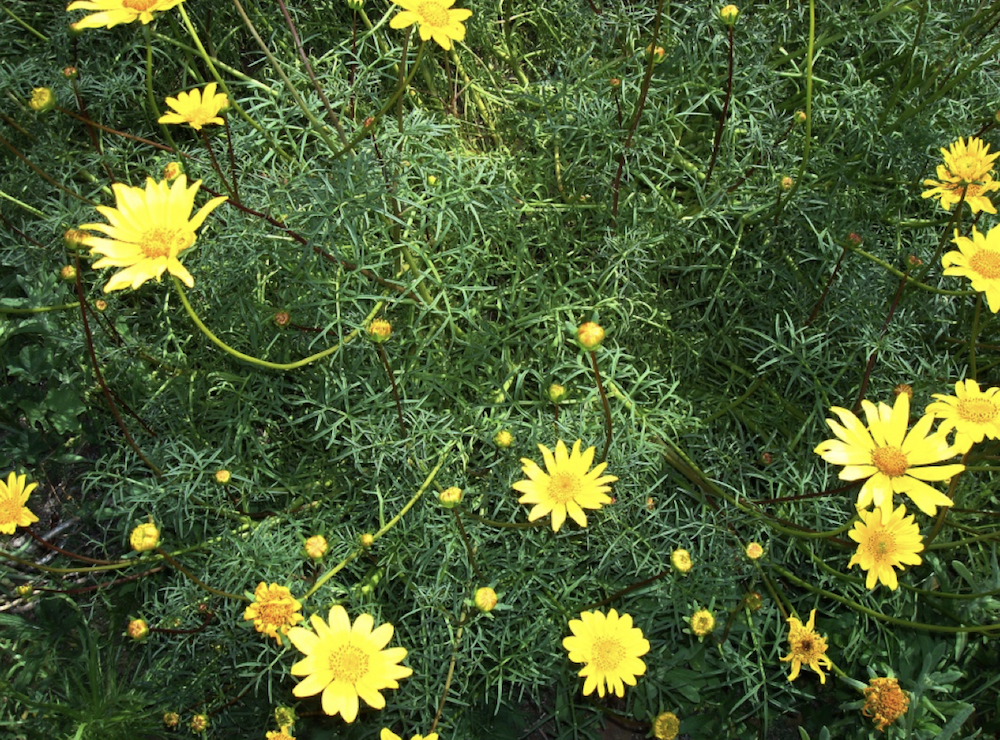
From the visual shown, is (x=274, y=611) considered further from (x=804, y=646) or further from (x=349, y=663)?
(x=804, y=646)

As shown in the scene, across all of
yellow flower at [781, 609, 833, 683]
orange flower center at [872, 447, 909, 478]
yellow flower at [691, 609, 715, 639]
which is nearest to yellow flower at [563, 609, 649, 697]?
yellow flower at [691, 609, 715, 639]

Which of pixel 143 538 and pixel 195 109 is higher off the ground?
pixel 195 109

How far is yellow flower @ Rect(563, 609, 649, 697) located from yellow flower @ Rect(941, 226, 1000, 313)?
98cm

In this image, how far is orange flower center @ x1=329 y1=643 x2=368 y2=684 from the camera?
53.7 inches

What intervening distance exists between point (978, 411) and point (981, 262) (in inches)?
12.6

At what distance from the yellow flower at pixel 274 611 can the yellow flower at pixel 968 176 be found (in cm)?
162

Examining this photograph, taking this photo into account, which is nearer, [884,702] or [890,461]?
[890,461]

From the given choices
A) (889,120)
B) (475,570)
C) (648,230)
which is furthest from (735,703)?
(889,120)

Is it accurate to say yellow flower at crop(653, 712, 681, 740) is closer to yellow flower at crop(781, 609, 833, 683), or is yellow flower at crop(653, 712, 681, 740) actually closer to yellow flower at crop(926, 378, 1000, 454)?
yellow flower at crop(781, 609, 833, 683)

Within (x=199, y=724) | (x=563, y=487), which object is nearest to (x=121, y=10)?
(x=563, y=487)

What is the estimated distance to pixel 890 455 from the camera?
1445 millimetres

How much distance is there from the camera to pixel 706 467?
6.49ft

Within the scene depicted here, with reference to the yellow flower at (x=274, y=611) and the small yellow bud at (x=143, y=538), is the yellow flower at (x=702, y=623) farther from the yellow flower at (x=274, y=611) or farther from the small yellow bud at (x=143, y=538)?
the small yellow bud at (x=143, y=538)

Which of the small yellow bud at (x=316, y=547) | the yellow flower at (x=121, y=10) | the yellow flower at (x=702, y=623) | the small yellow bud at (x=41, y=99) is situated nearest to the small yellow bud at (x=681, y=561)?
the yellow flower at (x=702, y=623)
